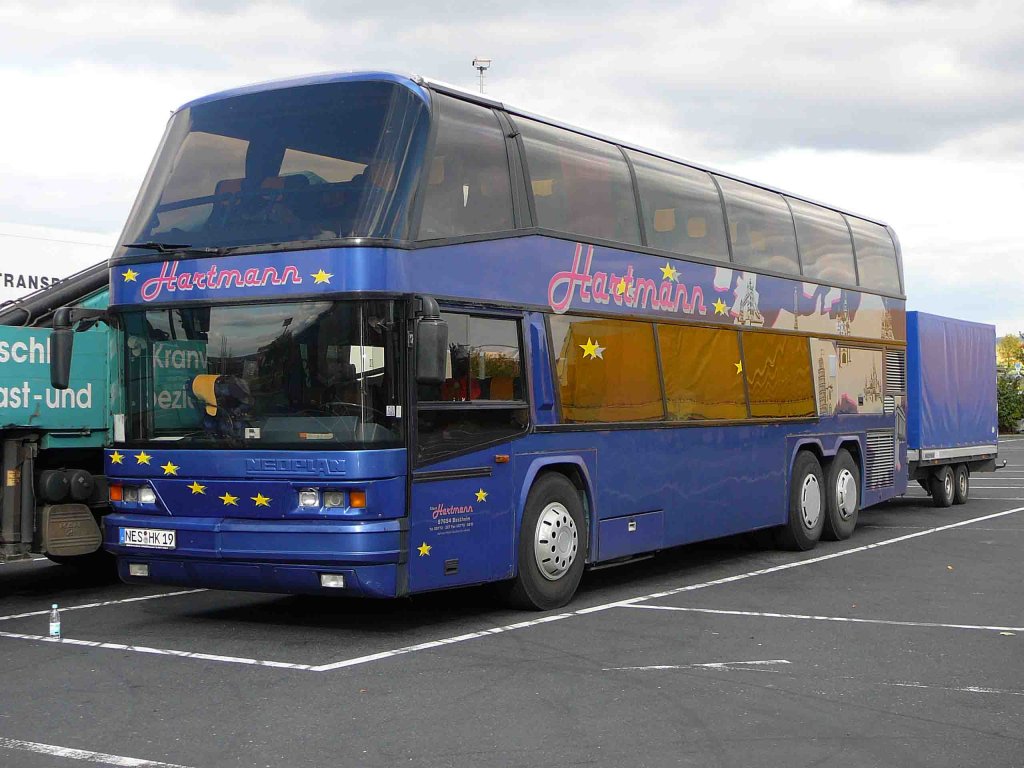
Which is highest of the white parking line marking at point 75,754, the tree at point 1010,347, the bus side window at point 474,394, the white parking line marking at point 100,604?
the tree at point 1010,347

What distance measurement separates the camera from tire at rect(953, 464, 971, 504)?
2294 cm

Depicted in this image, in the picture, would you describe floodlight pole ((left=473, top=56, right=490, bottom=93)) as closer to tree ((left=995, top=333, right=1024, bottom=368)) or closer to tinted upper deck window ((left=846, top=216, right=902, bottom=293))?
tinted upper deck window ((left=846, top=216, right=902, bottom=293))

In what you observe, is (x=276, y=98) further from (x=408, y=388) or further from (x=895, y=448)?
(x=895, y=448)

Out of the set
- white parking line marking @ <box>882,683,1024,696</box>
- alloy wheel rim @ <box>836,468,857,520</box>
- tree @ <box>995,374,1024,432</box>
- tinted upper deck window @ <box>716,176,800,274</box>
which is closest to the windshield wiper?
white parking line marking @ <box>882,683,1024,696</box>

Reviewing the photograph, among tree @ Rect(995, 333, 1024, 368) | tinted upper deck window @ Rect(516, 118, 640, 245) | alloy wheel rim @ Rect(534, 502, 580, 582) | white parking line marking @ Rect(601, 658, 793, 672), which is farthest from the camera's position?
tree @ Rect(995, 333, 1024, 368)

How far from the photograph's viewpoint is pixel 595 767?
6051 mm

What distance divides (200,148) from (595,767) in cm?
615

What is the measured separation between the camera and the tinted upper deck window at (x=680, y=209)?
1273 centimetres

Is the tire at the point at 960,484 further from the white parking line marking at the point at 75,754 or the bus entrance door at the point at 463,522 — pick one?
the white parking line marking at the point at 75,754

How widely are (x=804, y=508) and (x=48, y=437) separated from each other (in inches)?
334

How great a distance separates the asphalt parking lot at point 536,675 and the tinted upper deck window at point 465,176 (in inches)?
119

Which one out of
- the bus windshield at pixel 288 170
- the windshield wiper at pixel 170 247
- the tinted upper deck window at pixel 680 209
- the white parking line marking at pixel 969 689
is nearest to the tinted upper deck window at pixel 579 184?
the tinted upper deck window at pixel 680 209

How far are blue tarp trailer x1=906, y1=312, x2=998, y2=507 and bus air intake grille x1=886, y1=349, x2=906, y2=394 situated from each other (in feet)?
5.95

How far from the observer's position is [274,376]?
9359 millimetres
